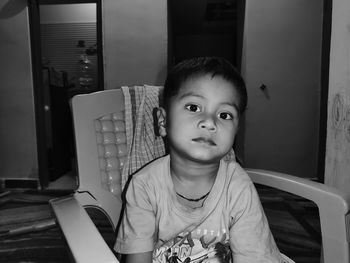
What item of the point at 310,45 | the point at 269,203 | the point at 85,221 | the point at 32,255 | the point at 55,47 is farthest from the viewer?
the point at 55,47

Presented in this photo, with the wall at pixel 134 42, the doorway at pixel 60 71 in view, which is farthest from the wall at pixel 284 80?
the doorway at pixel 60 71

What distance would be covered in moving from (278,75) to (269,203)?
1.20 m

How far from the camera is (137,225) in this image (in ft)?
2.27

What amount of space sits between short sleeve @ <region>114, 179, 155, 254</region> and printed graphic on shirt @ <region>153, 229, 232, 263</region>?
60 millimetres

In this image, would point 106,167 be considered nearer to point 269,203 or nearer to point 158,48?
point 269,203

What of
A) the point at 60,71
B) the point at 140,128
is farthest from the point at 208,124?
the point at 60,71

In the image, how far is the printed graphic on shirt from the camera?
0.73m

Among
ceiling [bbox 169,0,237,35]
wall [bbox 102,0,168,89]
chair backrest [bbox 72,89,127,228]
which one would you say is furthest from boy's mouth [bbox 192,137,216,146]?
ceiling [bbox 169,0,237,35]

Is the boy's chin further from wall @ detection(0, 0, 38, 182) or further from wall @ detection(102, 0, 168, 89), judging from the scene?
wall @ detection(0, 0, 38, 182)

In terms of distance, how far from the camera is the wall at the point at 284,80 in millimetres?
2713

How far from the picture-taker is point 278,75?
109 inches

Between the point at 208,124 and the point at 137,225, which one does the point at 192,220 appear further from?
the point at 208,124

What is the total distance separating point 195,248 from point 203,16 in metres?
4.74

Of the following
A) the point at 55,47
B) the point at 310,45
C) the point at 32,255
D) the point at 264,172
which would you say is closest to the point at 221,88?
the point at 264,172
